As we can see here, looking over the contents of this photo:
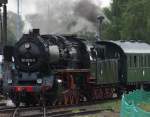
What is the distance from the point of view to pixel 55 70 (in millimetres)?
22797

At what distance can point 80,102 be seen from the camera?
25.9 meters

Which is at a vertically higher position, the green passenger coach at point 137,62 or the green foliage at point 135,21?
the green foliage at point 135,21

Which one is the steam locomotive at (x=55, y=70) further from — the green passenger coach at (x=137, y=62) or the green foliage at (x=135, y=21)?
the green foliage at (x=135, y=21)

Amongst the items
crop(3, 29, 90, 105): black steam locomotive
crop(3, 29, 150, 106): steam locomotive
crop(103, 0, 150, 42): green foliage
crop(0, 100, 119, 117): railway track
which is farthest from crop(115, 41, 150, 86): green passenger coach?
crop(103, 0, 150, 42): green foliage

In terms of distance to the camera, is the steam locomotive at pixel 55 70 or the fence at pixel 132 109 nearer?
the fence at pixel 132 109

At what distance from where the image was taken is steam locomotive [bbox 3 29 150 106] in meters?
22.6

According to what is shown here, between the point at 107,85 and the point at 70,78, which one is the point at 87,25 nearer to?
the point at 107,85

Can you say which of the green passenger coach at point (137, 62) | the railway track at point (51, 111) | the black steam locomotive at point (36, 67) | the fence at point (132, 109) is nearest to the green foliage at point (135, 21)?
the green passenger coach at point (137, 62)

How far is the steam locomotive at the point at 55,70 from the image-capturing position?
74.1 feet

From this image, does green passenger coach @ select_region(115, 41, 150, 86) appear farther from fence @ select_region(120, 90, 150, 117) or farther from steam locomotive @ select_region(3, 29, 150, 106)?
fence @ select_region(120, 90, 150, 117)

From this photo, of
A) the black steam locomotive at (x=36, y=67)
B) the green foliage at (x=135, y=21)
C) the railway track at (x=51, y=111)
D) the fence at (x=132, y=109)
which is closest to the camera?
the fence at (x=132, y=109)

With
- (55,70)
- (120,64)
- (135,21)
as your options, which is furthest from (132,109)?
(135,21)

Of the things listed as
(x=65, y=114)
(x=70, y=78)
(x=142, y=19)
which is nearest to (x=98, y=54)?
(x=70, y=78)

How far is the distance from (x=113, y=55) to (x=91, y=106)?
573 cm
